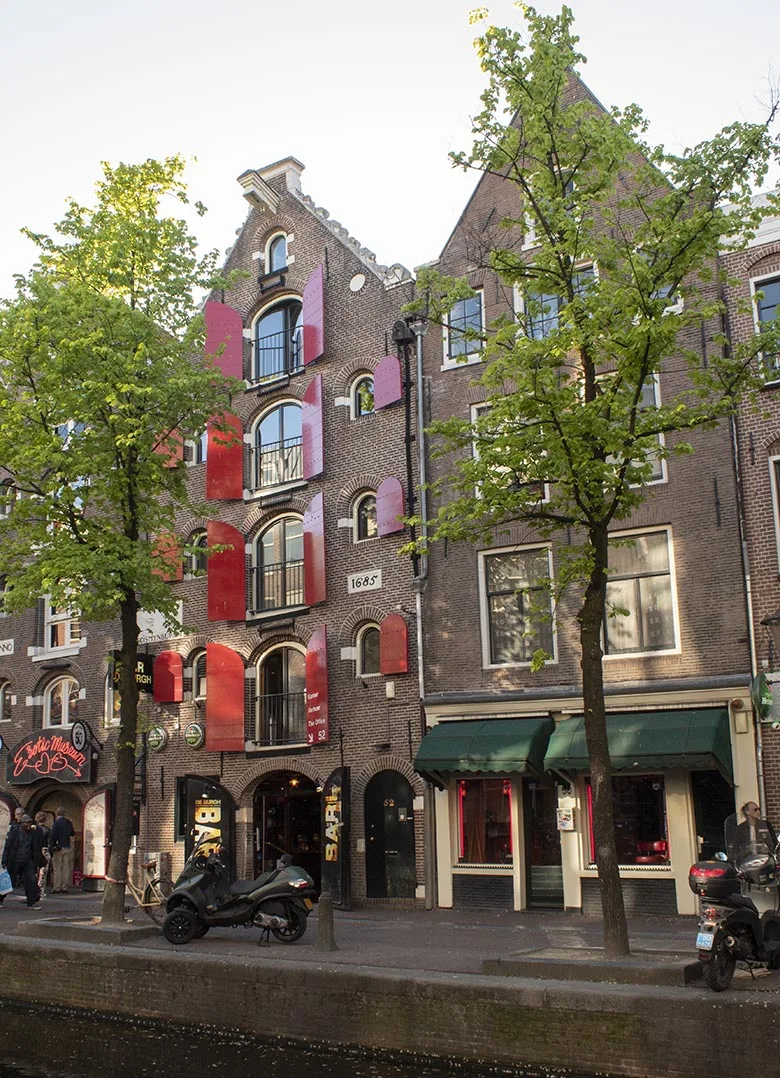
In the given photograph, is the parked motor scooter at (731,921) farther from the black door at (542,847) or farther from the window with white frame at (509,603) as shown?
the window with white frame at (509,603)

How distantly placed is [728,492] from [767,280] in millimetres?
3833

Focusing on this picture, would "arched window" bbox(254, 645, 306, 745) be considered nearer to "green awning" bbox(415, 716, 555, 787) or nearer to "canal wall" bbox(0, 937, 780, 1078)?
"green awning" bbox(415, 716, 555, 787)

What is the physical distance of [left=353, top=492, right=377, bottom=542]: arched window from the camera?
25.0 m

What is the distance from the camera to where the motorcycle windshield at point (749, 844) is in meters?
13.0

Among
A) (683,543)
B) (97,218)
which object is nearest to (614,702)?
(683,543)

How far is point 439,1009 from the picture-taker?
40.6ft

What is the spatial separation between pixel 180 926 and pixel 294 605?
33.4ft

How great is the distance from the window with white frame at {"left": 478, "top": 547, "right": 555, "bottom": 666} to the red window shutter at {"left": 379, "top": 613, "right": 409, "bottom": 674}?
5.82 feet

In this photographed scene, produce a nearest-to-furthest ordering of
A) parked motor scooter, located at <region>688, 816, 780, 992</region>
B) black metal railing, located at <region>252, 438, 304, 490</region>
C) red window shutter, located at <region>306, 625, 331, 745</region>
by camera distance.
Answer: parked motor scooter, located at <region>688, 816, 780, 992</region> < red window shutter, located at <region>306, 625, 331, 745</region> < black metal railing, located at <region>252, 438, 304, 490</region>

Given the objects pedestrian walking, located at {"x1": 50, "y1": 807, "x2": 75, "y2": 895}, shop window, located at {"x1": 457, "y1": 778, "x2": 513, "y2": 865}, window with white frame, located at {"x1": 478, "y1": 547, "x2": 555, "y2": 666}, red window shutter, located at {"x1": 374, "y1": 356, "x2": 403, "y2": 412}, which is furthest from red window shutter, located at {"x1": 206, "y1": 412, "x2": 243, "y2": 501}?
shop window, located at {"x1": 457, "y1": 778, "x2": 513, "y2": 865}

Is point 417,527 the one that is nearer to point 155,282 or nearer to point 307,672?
point 307,672

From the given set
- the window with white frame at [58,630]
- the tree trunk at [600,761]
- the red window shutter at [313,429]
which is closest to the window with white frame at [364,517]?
the red window shutter at [313,429]

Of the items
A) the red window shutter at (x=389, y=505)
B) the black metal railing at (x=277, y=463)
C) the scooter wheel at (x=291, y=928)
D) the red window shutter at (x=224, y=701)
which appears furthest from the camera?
the black metal railing at (x=277, y=463)

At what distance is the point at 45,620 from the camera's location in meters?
31.9
